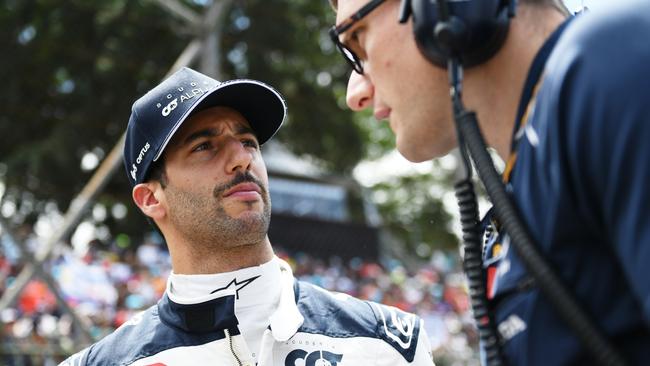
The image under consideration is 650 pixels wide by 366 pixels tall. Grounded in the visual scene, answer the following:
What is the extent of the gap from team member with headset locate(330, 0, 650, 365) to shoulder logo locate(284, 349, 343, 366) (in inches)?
47.6

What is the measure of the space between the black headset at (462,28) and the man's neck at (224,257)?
1.59 meters

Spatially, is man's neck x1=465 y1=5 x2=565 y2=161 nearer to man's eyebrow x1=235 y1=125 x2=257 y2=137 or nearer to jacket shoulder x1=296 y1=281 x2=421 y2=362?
jacket shoulder x1=296 y1=281 x2=421 y2=362

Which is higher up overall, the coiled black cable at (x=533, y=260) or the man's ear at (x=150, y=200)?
the coiled black cable at (x=533, y=260)

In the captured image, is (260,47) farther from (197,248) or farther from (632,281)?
(632,281)

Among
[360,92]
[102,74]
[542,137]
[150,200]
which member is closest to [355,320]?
[150,200]

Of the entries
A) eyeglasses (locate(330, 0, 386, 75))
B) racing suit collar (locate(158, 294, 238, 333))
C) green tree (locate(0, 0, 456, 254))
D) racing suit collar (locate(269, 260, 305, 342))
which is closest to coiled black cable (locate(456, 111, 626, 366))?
eyeglasses (locate(330, 0, 386, 75))

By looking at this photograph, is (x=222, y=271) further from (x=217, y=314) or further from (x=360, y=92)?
(x=360, y=92)

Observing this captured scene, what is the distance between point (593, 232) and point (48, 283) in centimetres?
691

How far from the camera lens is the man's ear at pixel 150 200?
3061 millimetres

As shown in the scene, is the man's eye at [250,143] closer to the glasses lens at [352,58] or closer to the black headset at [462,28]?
the glasses lens at [352,58]

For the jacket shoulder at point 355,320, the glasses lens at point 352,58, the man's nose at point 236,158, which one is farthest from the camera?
the man's nose at point 236,158

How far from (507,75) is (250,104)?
74.6 inches

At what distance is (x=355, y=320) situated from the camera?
2746mm

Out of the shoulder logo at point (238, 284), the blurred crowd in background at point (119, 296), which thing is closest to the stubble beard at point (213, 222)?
the shoulder logo at point (238, 284)
